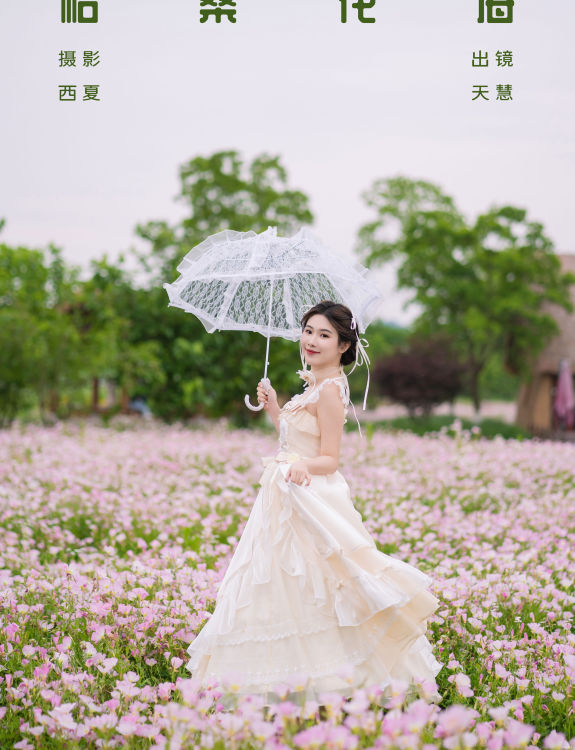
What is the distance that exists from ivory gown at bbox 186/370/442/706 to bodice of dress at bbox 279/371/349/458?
0.03 meters

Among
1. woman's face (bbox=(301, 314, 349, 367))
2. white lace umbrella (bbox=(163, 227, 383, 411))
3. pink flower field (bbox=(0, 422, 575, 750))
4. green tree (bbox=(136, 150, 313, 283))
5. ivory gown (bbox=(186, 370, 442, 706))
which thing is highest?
green tree (bbox=(136, 150, 313, 283))

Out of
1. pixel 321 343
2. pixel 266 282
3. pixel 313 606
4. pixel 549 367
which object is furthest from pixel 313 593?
pixel 549 367

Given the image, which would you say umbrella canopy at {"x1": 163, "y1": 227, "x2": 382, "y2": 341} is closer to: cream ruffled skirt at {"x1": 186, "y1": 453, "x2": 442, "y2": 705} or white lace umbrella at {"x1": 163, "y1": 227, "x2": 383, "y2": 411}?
white lace umbrella at {"x1": 163, "y1": 227, "x2": 383, "y2": 411}

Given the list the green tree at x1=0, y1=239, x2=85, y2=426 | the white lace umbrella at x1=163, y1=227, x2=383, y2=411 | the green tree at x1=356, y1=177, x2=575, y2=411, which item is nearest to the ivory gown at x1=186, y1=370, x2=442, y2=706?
the white lace umbrella at x1=163, y1=227, x2=383, y2=411

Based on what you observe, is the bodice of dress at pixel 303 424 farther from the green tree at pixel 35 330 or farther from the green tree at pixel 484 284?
the green tree at pixel 484 284

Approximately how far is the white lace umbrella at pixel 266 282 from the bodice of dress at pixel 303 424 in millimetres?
191

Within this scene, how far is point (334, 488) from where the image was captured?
370cm

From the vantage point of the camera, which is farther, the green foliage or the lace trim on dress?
the green foliage

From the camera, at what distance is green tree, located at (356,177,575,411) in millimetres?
23656

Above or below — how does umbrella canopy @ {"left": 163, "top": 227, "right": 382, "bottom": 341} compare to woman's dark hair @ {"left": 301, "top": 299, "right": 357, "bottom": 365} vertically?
above

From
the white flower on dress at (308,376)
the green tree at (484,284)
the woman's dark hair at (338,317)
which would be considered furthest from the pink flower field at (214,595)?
the green tree at (484,284)

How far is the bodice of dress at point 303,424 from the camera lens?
3.70m

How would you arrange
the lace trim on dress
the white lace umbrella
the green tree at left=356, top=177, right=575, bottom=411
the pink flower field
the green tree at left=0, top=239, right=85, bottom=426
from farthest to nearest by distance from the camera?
1. the green tree at left=356, top=177, right=575, bottom=411
2. the green tree at left=0, top=239, right=85, bottom=426
3. the white lace umbrella
4. the lace trim on dress
5. the pink flower field

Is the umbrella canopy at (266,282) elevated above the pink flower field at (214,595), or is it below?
above
